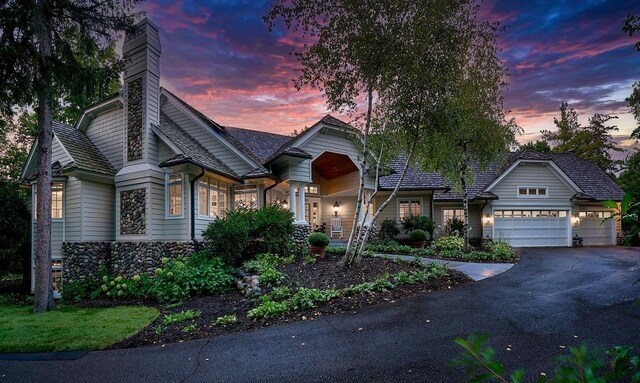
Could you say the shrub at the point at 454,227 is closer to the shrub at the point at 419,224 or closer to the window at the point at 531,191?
the shrub at the point at 419,224

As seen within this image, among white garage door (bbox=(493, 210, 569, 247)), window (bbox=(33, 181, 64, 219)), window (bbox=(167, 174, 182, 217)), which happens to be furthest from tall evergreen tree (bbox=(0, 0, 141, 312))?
white garage door (bbox=(493, 210, 569, 247))

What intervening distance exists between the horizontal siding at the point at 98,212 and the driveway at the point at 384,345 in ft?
25.0

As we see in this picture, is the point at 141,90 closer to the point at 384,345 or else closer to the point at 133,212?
the point at 133,212

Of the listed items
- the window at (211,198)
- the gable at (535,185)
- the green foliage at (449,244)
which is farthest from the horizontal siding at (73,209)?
the gable at (535,185)

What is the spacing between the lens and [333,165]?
1784cm

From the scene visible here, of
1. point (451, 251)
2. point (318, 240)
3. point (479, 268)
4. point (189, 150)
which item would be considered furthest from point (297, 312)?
point (451, 251)

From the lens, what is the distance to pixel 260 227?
38.7 feet

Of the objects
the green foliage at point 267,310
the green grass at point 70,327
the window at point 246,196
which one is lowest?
the green grass at point 70,327

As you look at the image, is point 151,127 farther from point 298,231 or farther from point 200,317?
point 200,317

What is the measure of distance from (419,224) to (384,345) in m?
13.8

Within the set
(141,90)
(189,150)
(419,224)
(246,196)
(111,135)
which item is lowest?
(419,224)

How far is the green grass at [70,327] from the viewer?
6268 mm

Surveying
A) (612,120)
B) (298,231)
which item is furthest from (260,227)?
(612,120)

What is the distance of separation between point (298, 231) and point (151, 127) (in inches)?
247
